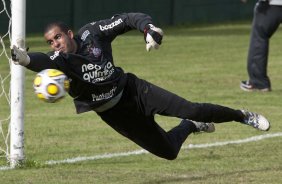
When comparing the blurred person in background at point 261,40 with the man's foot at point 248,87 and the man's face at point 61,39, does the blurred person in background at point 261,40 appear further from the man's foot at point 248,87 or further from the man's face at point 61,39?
the man's face at point 61,39

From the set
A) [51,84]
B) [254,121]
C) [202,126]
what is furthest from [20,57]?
[202,126]

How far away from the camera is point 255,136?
41.4ft

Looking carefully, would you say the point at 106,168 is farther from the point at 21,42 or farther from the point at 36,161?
the point at 21,42

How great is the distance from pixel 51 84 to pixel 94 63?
57 cm

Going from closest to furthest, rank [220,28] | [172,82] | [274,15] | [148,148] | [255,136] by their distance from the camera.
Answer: [148,148] → [255,136] → [274,15] → [172,82] → [220,28]

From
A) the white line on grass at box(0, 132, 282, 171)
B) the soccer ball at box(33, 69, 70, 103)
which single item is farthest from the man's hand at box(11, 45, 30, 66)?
the white line on grass at box(0, 132, 282, 171)

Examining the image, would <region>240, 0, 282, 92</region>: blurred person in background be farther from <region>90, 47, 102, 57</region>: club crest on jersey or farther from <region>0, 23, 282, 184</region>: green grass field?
<region>90, 47, 102, 57</region>: club crest on jersey

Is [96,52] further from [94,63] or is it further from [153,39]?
[153,39]

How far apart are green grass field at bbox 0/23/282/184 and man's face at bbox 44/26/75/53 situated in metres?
1.35

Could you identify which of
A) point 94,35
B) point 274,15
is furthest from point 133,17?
point 274,15

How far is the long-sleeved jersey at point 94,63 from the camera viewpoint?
9.03 m

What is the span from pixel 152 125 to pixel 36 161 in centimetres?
173

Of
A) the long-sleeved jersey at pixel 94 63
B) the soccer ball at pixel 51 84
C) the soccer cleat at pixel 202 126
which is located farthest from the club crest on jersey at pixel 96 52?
the soccer cleat at pixel 202 126

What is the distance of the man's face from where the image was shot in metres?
9.21
